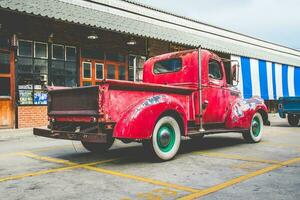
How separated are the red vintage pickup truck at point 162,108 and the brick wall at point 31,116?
6854mm

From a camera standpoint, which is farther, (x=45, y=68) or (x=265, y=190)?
(x=45, y=68)

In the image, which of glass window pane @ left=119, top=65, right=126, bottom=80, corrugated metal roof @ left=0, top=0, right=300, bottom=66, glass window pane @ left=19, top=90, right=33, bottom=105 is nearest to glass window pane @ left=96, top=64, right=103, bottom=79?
glass window pane @ left=119, top=65, right=126, bottom=80

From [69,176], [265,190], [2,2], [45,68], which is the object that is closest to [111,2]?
[45,68]

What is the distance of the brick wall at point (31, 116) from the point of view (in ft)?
42.9

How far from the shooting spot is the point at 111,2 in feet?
55.7

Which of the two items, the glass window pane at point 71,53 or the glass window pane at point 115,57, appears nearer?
the glass window pane at point 71,53

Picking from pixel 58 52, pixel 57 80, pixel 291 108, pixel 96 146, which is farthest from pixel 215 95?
pixel 58 52

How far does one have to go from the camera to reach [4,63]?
12.7 m

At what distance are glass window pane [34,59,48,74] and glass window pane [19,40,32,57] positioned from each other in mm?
418

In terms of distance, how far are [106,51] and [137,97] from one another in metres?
11.2

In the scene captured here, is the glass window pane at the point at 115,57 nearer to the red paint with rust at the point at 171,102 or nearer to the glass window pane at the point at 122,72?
the glass window pane at the point at 122,72

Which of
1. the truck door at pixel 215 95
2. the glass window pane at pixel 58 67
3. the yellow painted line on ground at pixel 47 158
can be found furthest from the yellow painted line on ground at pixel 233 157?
the glass window pane at pixel 58 67

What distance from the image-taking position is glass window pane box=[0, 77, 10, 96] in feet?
41.4

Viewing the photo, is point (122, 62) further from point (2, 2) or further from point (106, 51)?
point (2, 2)
